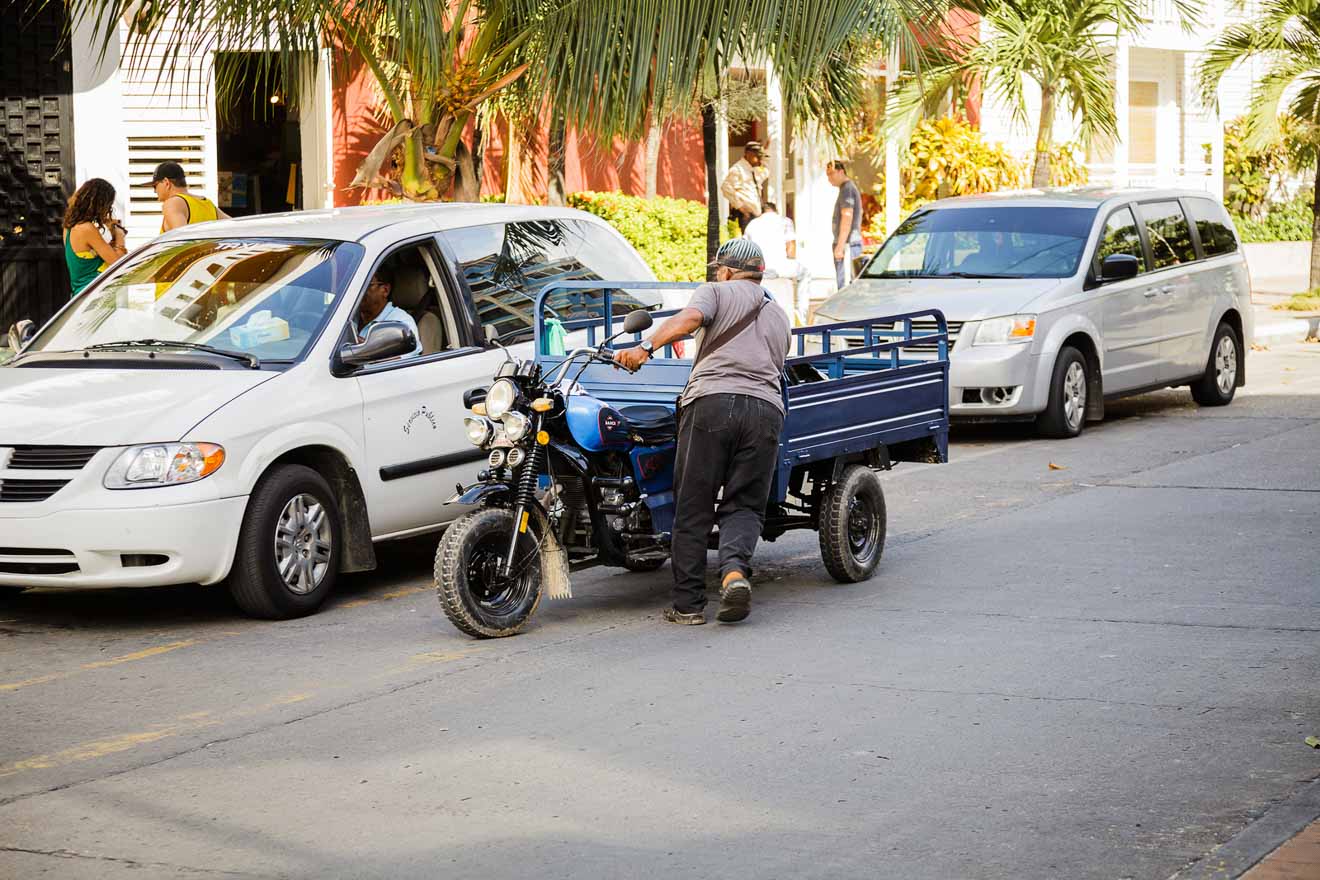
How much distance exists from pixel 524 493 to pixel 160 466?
1.59 metres

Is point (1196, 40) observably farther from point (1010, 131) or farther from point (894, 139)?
point (894, 139)

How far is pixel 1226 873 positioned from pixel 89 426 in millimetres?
5143

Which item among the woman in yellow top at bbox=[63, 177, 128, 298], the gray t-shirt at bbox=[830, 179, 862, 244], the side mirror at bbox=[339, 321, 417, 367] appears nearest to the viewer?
the side mirror at bbox=[339, 321, 417, 367]

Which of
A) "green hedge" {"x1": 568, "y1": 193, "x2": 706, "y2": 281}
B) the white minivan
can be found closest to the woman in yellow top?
the white minivan

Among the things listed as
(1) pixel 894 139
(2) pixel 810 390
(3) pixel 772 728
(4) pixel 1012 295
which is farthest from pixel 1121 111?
(3) pixel 772 728

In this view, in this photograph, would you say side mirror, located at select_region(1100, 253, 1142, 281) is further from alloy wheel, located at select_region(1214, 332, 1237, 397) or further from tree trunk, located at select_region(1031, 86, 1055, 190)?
tree trunk, located at select_region(1031, 86, 1055, 190)

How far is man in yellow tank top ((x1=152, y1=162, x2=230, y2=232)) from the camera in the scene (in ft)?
40.3

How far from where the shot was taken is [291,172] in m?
21.1

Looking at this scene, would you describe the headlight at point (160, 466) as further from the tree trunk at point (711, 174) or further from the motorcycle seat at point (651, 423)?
the tree trunk at point (711, 174)

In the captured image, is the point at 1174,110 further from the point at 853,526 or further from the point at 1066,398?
the point at 853,526

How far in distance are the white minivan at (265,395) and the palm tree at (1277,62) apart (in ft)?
54.8

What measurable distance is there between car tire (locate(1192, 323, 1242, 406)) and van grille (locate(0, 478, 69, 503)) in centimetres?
1067

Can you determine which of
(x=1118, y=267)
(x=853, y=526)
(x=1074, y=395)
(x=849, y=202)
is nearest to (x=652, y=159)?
(x=849, y=202)

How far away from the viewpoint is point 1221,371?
15.7 meters
